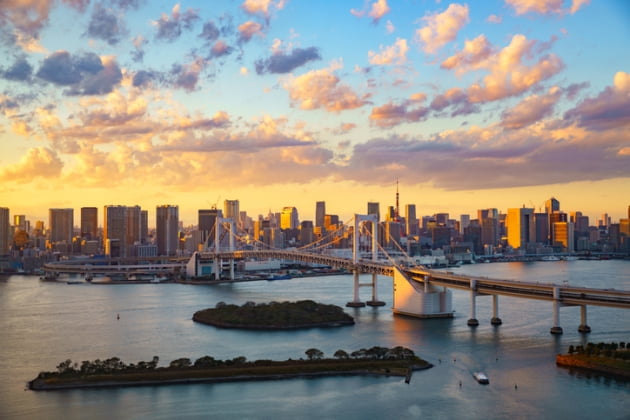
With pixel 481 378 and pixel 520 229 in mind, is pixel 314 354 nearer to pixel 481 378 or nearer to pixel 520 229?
pixel 481 378

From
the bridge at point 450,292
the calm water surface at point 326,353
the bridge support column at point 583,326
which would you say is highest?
the bridge at point 450,292

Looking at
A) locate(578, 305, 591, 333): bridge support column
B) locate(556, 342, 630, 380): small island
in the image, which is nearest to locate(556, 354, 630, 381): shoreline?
locate(556, 342, 630, 380): small island

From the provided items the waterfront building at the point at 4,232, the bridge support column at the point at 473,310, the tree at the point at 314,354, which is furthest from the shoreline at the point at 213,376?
the waterfront building at the point at 4,232

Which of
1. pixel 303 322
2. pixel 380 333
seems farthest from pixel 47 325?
pixel 380 333

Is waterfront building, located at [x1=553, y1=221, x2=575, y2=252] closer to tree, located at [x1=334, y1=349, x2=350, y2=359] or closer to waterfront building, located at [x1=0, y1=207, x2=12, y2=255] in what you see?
waterfront building, located at [x1=0, y1=207, x2=12, y2=255]

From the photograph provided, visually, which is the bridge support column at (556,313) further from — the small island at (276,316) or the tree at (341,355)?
the tree at (341,355)

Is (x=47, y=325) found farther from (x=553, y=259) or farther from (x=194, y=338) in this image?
(x=553, y=259)
